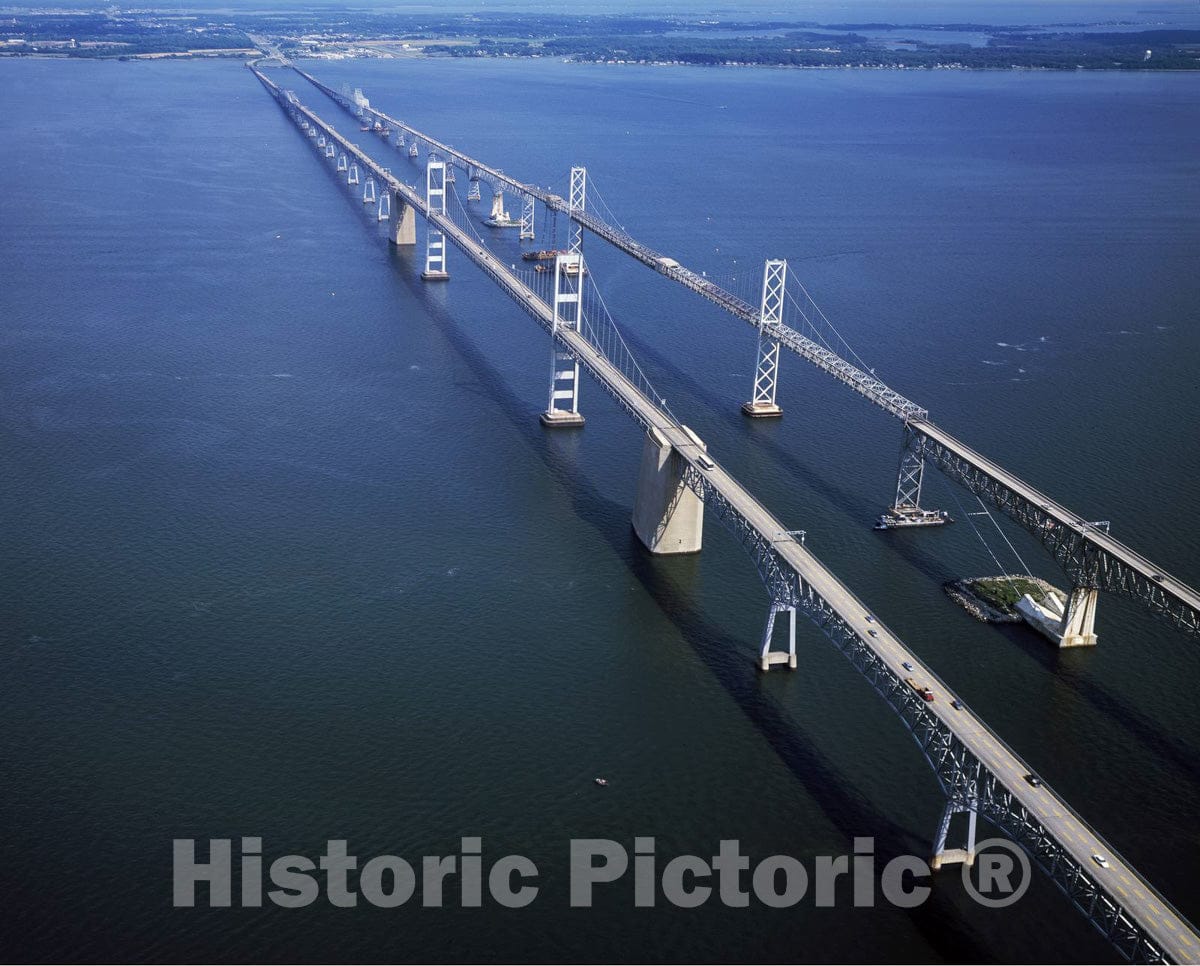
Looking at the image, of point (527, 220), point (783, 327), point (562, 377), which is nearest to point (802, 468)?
point (783, 327)

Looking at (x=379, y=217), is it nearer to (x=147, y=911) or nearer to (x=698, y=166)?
(x=698, y=166)

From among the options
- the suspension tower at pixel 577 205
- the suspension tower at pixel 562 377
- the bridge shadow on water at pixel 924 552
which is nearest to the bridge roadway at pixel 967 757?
the bridge shadow on water at pixel 924 552

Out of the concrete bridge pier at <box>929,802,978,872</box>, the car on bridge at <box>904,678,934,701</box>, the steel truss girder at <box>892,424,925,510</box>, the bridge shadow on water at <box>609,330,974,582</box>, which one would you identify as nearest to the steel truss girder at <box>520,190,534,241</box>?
the bridge shadow on water at <box>609,330,974,582</box>

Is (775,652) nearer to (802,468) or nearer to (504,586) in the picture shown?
(504,586)

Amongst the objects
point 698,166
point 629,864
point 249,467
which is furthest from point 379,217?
point 629,864

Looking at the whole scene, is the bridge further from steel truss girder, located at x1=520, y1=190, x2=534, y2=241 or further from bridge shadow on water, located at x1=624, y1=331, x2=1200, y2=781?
Answer: steel truss girder, located at x1=520, y1=190, x2=534, y2=241

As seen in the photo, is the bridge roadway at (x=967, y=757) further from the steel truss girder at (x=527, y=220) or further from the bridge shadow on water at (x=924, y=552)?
the steel truss girder at (x=527, y=220)
